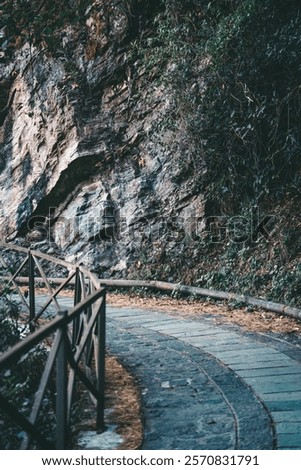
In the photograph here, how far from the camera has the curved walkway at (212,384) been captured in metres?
3.68

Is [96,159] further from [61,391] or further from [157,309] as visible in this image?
[61,391]

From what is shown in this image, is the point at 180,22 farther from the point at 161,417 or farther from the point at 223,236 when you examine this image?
the point at 161,417

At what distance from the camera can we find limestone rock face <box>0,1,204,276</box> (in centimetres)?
1077

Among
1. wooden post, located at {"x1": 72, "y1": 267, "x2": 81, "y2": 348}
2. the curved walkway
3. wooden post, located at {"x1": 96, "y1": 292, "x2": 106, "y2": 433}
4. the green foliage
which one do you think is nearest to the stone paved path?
the curved walkway

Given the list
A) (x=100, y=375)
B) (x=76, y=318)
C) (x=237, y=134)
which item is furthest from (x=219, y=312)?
(x=100, y=375)

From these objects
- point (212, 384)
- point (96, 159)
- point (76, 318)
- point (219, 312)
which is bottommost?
point (212, 384)

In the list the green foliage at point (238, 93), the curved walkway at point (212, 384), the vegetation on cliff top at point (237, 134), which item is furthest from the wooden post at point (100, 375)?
the green foliage at point (238, 93)

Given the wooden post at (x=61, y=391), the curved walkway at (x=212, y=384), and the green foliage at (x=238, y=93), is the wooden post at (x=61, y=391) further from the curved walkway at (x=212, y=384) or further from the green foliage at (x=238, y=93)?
the green foliage at (x=238, y=93)

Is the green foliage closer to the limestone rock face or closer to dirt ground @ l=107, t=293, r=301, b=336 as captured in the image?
the limestone rock face

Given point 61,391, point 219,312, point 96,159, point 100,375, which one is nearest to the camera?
point 61,391

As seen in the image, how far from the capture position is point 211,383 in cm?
477

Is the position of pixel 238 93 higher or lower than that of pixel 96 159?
higher

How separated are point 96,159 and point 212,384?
303 inches

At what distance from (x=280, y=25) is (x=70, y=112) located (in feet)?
15.2
